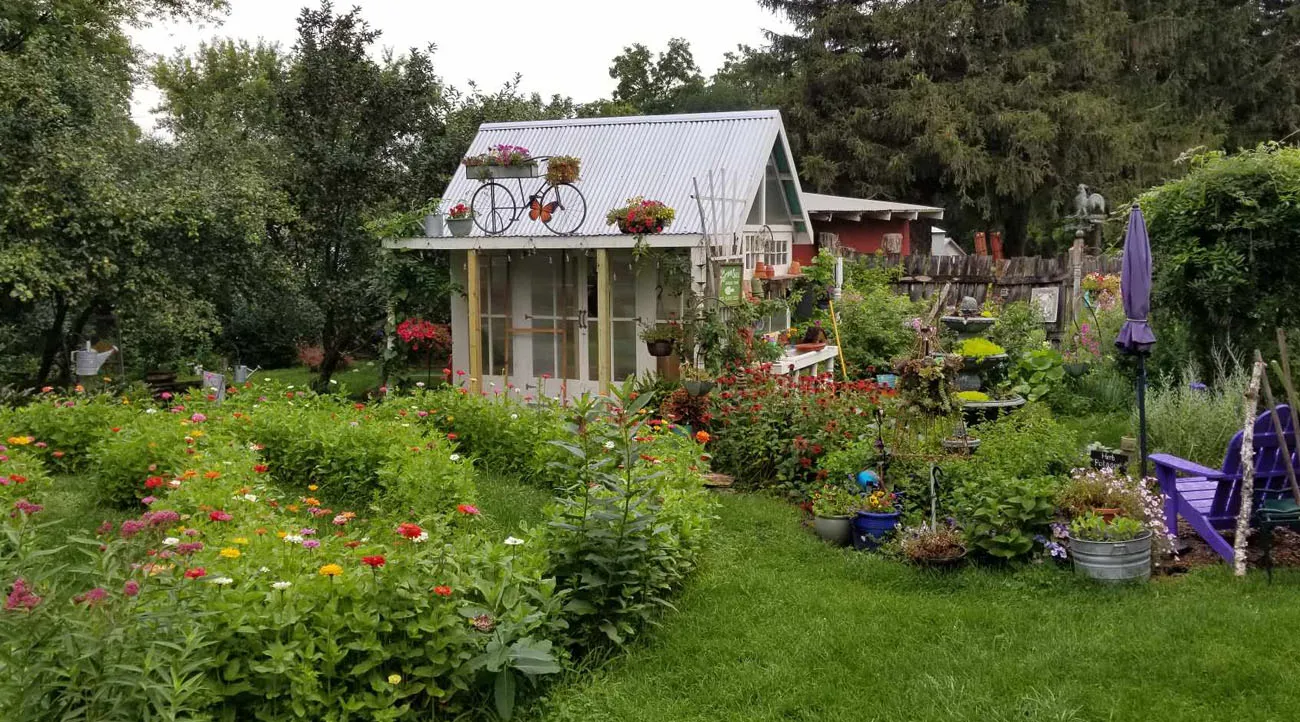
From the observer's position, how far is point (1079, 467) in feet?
22.1

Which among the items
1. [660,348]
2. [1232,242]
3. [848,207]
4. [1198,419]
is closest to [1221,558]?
[1198,419]

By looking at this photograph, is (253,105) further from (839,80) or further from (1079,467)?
(1079,467)

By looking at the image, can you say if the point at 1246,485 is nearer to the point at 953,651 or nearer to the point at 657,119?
the point at 953,651

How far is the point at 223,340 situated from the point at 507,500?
38.8 ft

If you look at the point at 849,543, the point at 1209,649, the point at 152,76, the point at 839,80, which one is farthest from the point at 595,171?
the point at 152,76

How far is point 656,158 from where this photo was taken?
11.3 meters

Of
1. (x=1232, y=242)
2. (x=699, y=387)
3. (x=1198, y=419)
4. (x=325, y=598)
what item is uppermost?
(x=1232, y=242)

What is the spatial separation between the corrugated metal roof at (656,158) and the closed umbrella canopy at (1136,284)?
417 cm

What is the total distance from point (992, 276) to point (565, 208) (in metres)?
6.90

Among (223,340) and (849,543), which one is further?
(223,340)

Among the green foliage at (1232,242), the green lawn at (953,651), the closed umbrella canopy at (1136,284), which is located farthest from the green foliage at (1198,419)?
the green lawn at (953,651)

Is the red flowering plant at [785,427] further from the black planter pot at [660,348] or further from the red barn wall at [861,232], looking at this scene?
the red barn wall at [861,232]

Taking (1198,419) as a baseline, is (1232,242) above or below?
above

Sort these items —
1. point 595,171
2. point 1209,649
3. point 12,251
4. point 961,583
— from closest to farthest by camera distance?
1. point 1209,649
2. point 961,583
3. point 12,251
4. point 595,171
